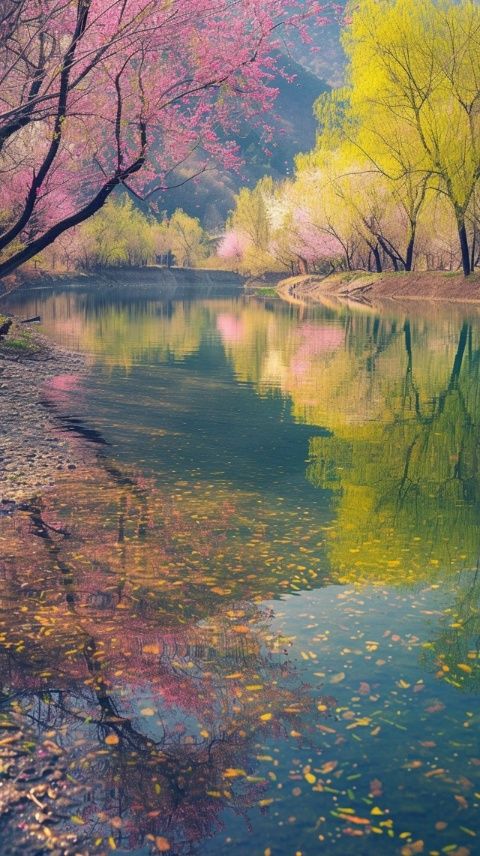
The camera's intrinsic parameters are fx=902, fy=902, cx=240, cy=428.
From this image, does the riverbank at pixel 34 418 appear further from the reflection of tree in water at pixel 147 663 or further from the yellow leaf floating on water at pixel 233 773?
the yellow leaf floating on water at pixel 233 773

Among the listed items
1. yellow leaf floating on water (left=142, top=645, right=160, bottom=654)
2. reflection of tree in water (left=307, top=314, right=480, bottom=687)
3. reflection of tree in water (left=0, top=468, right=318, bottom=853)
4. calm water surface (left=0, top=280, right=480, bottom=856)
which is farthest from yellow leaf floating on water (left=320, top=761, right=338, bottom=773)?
yellow leaf floating on water (left=142, top=645, right=160, bottom=654)

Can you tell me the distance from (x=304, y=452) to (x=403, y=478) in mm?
2227

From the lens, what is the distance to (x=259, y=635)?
7.54 metres

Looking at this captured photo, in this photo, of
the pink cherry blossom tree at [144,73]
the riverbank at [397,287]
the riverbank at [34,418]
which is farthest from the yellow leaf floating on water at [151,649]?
the riverbank at [397,287]

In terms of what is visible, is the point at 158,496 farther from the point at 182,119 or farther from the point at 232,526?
the point at 182,119

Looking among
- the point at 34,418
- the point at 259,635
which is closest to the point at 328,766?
the point at 259,635

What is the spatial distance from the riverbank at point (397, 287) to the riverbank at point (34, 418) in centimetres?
3522

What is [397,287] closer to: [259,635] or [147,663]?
[259,635]

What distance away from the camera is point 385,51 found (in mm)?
52969

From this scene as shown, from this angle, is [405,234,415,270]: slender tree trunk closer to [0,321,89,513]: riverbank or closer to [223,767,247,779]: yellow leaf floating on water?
[0,321,89,513]: riverbank

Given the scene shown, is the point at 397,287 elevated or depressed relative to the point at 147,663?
elevated

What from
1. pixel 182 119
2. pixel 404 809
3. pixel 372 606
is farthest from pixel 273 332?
pixel 404 809

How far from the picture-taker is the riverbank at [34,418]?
12523mm

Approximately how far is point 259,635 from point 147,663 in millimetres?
1047
